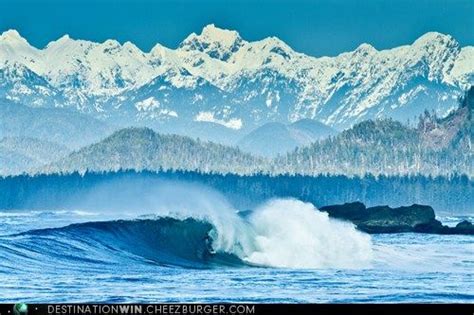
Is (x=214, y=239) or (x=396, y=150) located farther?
(x=396, y=150)

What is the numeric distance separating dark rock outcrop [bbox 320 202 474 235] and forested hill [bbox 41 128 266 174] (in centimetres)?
116

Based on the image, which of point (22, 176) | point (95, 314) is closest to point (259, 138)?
point (22, 176)

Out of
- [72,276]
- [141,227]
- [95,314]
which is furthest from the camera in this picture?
[141,227]

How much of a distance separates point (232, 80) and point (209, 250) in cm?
221

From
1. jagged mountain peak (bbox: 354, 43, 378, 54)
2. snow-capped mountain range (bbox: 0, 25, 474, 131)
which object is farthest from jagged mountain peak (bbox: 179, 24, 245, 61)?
jagged mountain peak (bbox: 354, 43, 378, 54)

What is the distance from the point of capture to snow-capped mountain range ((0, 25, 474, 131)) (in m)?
15.5

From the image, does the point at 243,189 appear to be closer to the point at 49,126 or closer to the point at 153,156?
the point at 153,156

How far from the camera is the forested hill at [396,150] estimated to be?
15633 mm

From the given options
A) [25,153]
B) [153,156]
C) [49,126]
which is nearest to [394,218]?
[153,156]

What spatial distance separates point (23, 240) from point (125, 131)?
176cm

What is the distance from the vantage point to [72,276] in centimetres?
1427

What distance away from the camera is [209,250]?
1545cm

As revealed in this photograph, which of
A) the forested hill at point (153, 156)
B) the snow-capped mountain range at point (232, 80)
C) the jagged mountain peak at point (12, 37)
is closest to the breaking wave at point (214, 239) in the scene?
the forested hill at point (153, 156)

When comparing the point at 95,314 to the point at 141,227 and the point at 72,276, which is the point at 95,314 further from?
the point at 141,227
